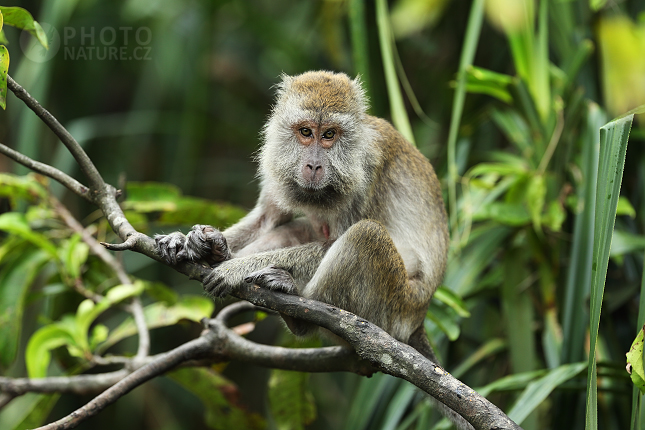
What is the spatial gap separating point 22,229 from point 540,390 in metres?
3.06

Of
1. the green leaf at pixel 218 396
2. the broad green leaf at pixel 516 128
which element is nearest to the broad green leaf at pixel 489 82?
the broad green leaf at pixel 516 128

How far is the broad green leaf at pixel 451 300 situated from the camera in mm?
3268

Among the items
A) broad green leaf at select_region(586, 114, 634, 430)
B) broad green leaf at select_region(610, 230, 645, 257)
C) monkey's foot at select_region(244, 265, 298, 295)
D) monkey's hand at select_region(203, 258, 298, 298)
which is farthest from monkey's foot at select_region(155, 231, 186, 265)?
broad green leaf at select_region(610, 230, 645, 257)

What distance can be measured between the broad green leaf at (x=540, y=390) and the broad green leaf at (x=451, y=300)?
1.71 feet

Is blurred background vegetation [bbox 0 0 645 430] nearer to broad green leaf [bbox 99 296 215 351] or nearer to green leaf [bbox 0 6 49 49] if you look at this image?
broad green leaf [bbox 99 296 215 351]

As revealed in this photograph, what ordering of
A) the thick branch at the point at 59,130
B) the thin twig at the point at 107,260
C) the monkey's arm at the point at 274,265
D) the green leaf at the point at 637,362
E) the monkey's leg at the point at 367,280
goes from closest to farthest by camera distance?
the green leaf at the point at 637,362, the thick branch at the point at 59,130, the monkey's arm at the point at 274,265, the monkey's leg at the point at 367,280, the thin twig at the point at 107,260

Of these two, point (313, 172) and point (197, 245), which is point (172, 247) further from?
point (313, 172)

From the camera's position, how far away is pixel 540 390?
3.08 m

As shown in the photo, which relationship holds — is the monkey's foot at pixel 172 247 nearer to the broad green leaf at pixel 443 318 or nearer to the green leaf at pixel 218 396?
the green leaf at pixel 218 396

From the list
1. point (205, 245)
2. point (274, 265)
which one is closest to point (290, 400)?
point (274, 265)

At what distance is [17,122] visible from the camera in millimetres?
6191

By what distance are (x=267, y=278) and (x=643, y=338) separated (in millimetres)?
1550

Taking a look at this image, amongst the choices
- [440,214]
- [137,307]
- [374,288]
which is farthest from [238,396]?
[440,214]

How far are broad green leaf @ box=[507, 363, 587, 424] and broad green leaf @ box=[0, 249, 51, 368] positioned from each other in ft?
9.27
